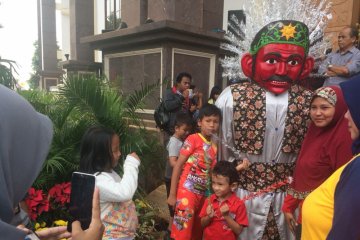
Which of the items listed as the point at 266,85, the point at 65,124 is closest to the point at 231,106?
the point at 266,85

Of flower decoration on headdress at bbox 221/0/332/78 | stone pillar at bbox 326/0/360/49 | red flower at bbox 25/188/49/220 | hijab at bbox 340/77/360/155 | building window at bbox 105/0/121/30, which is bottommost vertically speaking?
red flower at bbox 25/188/49/220

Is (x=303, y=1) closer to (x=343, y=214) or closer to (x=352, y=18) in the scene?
(x=343, y=214)

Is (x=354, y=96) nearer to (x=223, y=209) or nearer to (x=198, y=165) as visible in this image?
(x=223, y=209)

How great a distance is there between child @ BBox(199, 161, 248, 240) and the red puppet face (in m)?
0.66

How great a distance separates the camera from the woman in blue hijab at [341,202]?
3.26ft

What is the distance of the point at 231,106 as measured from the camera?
83.1 inches

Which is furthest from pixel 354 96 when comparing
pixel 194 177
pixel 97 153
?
pixel 194 177

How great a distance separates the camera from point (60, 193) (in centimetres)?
305

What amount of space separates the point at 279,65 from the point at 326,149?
0.66 meters

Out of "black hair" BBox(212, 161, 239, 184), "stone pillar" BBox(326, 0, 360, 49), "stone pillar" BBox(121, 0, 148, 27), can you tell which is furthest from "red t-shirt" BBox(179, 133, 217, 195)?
"stone pillar" BBox(121, 0, 148, 27)

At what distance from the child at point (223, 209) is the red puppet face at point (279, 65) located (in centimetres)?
66

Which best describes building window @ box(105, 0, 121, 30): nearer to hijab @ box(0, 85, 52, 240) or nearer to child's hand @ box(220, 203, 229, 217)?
child's hand @ box(220, 203, 229, 217)

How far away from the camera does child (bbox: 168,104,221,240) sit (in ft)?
8.05

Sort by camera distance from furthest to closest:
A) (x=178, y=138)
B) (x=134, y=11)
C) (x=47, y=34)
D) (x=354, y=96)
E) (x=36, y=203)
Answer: (x=47, y=34), (x=134, y=11), (x=178, y=138), (x=36, y=203), (x=354, y=96)
